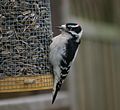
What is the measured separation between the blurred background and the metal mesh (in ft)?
0.35

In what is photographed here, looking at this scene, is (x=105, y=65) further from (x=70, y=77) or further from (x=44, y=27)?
(x=44, y=27)

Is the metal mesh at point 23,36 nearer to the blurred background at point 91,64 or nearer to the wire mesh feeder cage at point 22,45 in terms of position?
the wire mesh feeder cage at point 22,45

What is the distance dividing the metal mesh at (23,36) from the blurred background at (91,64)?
108 mm

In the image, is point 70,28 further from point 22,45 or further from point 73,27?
point 22,45

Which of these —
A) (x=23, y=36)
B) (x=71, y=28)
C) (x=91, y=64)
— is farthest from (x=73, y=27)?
(x=91, y=64)

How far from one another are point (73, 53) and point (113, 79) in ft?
1.19

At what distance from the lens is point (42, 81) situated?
1.52 metres

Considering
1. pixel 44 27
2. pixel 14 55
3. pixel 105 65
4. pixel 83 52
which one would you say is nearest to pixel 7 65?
pixel 14 55

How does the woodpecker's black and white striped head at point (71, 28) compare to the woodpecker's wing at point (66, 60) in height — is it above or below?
above

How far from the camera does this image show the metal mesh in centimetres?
152

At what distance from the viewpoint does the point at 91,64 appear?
188cm

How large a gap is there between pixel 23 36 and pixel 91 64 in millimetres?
431

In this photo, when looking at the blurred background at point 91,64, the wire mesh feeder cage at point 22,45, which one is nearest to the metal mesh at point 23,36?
the wire mesh feeder cage at point 22,45

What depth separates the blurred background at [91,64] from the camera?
1703mm
